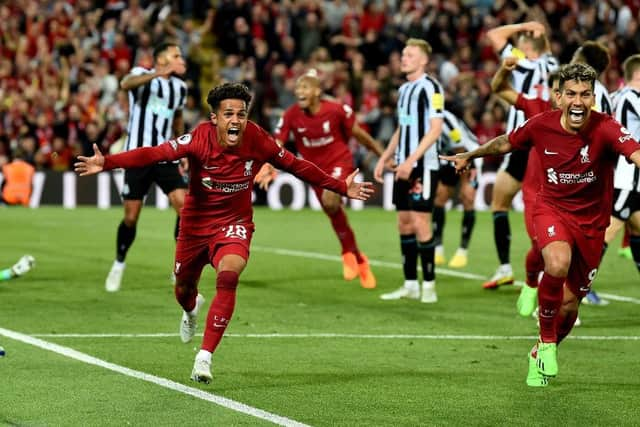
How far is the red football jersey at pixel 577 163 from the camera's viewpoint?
819 centimetres

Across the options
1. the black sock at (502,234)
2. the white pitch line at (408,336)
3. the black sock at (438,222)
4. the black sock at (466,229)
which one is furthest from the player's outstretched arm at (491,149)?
the black sock at (438,222)

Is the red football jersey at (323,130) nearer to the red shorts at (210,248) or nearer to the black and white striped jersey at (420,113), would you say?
the black and white striped jersey at (420,113)

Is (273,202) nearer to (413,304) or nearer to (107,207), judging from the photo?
(107,207)

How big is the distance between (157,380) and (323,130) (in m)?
6.13

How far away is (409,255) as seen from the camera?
12586 millimetres

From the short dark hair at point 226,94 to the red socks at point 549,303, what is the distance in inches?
85.9

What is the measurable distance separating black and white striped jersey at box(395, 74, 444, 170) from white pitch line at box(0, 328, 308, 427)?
4.17 metres

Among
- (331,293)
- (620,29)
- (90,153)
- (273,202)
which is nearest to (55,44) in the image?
(90,153)

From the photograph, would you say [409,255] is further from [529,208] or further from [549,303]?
[549,303]

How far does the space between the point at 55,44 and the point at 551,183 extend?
2061cm

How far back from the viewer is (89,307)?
11.6m

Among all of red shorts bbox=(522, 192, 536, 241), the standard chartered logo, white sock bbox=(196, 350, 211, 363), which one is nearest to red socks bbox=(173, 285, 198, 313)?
white sock bbox=(196, 350, 211, 363)

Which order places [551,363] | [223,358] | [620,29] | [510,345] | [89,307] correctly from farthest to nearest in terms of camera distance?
[620,29]
[89,307]
[510,345]
[223,358]
[551,363]

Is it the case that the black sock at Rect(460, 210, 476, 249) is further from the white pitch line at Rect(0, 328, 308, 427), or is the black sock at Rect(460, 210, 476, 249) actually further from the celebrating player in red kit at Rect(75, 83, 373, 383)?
the celebrating player in red kit at Rect(75, 83, 373, 383)
